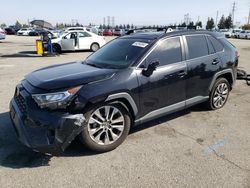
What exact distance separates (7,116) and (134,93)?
2.71 meters

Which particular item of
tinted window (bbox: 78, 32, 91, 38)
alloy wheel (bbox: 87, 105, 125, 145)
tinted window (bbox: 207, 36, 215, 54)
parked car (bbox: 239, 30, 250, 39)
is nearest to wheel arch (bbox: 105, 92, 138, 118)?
alloy wheel (bbox: 87, 105, 125, 145)

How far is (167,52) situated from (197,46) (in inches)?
32.3

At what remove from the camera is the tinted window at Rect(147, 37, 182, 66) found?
13.7 feet

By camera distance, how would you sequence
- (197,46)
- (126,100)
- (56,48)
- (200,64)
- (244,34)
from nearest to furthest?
(126,100), (200,64), (197,46), (56,48), (244,34)

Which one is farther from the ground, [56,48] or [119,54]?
[119,54]

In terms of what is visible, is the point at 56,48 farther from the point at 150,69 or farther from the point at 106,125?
the point at 106,125

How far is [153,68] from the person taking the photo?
3.88 meters

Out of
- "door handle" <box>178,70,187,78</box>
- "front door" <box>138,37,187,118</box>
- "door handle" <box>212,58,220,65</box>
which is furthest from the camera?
"door handle" <box>212,58,220,65</box>

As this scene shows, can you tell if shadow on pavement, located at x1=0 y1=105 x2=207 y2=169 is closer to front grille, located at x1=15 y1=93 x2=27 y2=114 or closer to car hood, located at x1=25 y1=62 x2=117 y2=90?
front grille, located at x1=15 y1=93 x2=27 y2=114

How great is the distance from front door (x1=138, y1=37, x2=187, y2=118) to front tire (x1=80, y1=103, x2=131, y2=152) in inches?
14.9

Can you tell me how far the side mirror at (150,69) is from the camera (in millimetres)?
3869

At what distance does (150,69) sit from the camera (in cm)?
388

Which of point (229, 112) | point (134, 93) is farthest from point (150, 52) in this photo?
point (229, 112)

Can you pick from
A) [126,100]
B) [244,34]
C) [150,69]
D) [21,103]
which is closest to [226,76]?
[150,69]
